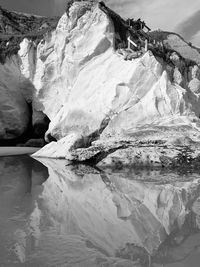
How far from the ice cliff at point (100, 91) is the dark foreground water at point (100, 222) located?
428 cm

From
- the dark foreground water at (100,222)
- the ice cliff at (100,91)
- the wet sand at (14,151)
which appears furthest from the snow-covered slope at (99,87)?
the dark foreground water at (100,222)

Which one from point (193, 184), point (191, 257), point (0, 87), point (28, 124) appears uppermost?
point (191, 257)

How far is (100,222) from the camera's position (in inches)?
190

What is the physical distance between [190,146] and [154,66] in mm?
6957

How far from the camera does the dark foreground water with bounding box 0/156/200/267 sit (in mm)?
3465

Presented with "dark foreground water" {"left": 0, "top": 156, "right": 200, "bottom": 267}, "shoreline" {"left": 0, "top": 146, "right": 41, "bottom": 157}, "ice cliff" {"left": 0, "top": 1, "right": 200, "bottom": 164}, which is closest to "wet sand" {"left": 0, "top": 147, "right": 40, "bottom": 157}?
"shoreline" {"left": 0, "top": 146, "right": 41, "bottom": 157}

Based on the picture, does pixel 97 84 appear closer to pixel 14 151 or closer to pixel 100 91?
pixel 100 91

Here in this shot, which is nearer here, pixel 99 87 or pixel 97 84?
pixel 99 87

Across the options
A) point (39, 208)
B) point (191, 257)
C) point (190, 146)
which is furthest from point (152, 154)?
point (191, 257)

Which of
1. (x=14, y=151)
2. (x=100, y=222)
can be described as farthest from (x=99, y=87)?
(x=100, y=222)

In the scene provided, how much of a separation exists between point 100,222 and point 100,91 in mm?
13793

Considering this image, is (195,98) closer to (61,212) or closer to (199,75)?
Result: (199,75)

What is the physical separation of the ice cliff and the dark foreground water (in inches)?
168

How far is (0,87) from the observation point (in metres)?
22.0
